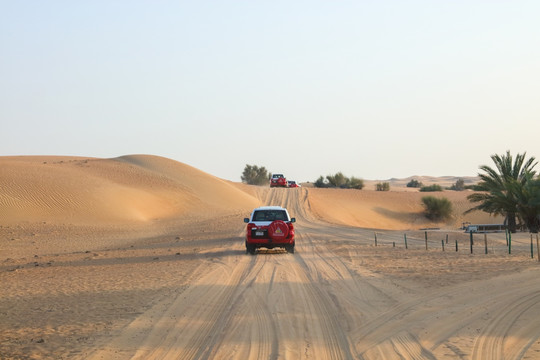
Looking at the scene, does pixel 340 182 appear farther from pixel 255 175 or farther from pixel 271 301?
pixel 271 301

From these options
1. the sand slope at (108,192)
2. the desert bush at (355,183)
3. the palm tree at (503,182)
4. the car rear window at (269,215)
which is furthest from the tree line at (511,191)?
the desert bush at (355,183)

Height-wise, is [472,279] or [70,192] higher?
[70,192]

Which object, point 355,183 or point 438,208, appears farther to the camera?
point 355,183

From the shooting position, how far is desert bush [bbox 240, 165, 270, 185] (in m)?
125

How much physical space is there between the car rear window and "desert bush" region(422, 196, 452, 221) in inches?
1874

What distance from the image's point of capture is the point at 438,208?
68.6 metres

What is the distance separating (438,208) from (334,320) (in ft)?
199

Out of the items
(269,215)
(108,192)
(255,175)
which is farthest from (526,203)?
(255,175)

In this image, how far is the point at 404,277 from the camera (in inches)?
645

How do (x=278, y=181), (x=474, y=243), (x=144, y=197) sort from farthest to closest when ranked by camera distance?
(x=278, y=181), (x=144, y=197), (x=474, y=243)

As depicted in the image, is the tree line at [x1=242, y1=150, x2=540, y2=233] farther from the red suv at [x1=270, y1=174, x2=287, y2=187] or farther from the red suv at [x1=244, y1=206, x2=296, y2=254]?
the red suv at [x1=270, y1=174, x2=287, y2=187]

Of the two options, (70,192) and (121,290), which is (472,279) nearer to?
(121,290)

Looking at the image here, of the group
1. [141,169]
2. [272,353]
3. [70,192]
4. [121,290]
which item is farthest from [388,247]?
[141,169]

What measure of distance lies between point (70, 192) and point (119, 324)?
160 feet
